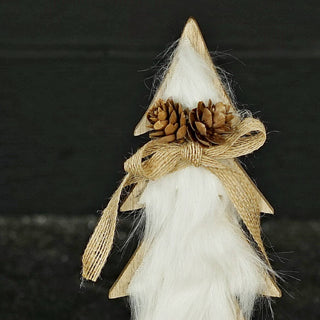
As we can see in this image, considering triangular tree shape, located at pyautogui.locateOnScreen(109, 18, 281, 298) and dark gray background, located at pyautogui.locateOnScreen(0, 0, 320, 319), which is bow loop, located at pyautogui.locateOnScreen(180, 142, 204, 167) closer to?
triangular tree shape, located at pyautogui.locateOnScreen(109, 18, 281, 298)

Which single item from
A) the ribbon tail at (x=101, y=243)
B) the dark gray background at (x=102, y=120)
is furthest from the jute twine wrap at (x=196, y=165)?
the dark gray background at (x=102, y=120)

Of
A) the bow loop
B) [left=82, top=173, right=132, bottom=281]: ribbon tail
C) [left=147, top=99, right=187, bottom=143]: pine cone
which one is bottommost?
[left=82, top=173, right=132, bottom=281]: ribbon tail

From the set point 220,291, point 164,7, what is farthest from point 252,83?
point 220,291

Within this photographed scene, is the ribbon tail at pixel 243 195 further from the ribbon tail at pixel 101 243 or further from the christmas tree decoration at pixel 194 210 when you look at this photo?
the ribbon tail at pixel 101 243

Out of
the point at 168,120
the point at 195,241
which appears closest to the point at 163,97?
the point at 168,120

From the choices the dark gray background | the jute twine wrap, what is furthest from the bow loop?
the dark gray background

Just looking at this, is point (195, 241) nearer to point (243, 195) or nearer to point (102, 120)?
point (243, 195)

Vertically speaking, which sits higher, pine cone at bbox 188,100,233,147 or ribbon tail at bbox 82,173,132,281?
pine cone at bbox 188,100,233,147

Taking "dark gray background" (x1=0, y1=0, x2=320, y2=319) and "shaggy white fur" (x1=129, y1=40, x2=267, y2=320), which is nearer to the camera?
"shaggy white fur" (x1=129, y1=40, x2=267, y2=320)
